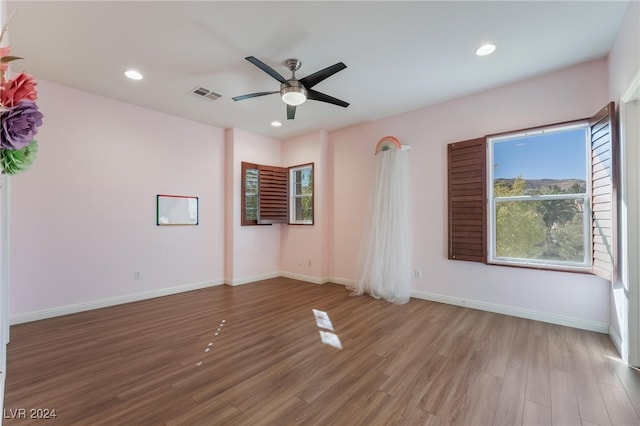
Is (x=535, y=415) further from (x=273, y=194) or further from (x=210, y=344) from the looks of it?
(x=273, y=194)

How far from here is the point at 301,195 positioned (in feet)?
19.1

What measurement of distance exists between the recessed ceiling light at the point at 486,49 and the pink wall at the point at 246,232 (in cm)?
395

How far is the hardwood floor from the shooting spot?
1766mm

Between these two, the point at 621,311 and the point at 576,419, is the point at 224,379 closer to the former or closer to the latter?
the point at 576,419

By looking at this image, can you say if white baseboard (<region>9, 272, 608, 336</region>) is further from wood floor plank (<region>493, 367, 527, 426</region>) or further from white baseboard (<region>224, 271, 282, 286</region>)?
wood floor plank (<region>493, 367, 527, 426</region>)

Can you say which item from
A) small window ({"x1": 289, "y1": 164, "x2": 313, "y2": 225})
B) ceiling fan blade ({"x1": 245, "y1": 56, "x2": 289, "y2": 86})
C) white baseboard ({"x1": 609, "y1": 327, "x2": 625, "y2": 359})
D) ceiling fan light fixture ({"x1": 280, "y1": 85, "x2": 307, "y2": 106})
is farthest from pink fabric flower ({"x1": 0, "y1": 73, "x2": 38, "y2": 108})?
small window ({"x1": 289, "y1": 164, "x2": 313, "y2": 225})

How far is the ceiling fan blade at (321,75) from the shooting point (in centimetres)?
262

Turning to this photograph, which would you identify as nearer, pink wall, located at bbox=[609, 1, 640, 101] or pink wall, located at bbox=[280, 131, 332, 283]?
pink wall, located at bbox=[609, 1, 640, 101]

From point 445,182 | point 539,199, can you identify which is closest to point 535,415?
point 539,199

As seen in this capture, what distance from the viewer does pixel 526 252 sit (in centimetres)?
341

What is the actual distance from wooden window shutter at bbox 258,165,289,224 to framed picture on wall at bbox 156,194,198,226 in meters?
1.20

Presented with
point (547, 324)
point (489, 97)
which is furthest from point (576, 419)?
point (489, 97)

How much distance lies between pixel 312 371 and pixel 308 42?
294cm

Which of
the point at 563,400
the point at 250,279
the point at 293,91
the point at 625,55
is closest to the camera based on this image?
the point at 563,400
